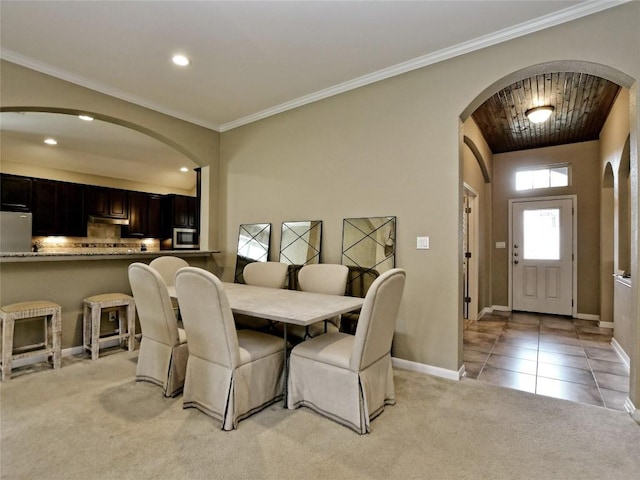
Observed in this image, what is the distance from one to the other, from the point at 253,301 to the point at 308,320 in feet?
2.40

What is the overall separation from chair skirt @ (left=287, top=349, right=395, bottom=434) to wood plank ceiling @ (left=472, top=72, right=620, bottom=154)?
3261 mm

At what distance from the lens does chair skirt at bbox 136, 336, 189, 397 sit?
95.0 inches

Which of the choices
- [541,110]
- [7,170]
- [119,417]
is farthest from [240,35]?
[7,170]

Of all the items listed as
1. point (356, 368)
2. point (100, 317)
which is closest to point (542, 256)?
point (356, 368)

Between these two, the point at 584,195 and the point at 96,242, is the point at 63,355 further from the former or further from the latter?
the point at 584,195

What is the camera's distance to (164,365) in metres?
2.51

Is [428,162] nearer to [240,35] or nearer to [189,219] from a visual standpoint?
[240,35]

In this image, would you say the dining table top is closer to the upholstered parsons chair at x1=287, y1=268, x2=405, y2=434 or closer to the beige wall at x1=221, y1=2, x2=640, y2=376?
the upholstered parsons chair at x1=287, y1=268, x2=405, y2=434

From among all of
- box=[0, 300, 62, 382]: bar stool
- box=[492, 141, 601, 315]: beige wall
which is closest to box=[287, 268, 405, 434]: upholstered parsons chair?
box=[0, 300, 62, 382]: bar stool

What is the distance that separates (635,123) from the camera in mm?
2232

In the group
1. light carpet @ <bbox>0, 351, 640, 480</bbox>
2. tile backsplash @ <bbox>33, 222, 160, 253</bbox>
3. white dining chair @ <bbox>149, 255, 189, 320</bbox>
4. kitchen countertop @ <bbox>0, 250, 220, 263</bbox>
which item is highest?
tile backsplash @ <bbox>33, 222, 160, 253</bbox>

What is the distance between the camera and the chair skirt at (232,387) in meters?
2.01

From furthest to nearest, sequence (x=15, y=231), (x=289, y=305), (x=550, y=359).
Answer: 1. (x=15, y=231)
2. (x=550, y=359)
3. (x=289, y=305)

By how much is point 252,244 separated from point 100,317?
71.9 inches
